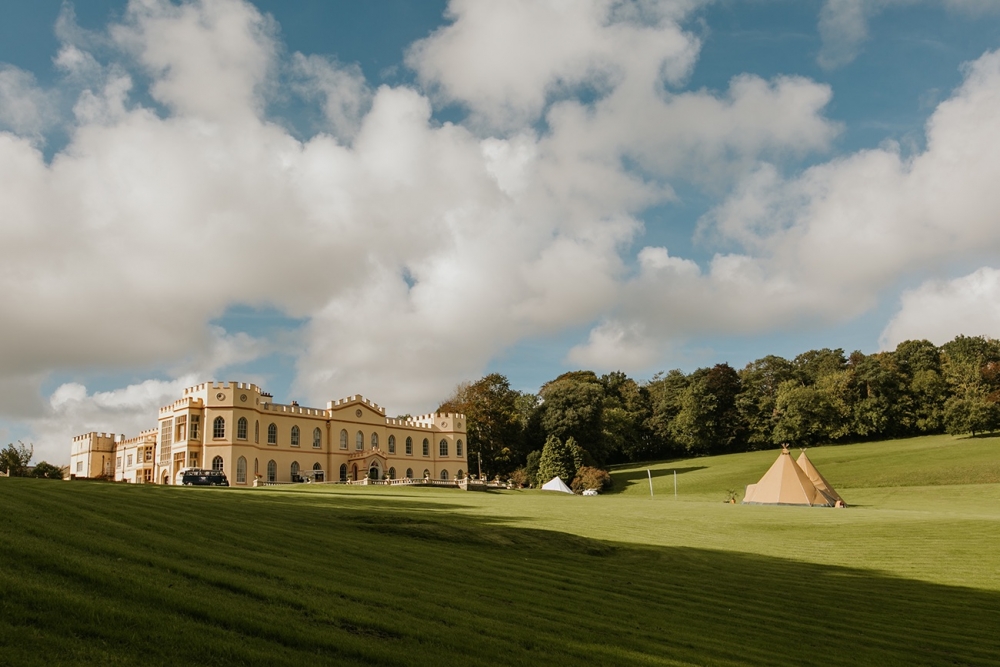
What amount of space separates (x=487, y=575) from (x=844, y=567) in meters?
11.8

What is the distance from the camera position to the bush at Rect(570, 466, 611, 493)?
233 feet

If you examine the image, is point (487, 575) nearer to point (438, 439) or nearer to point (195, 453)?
point (195, 453)

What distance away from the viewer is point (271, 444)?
60531 millimetres

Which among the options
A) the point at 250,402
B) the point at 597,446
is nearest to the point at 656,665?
the point at 250,402

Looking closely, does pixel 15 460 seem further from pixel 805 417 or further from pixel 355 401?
pixel 805 417

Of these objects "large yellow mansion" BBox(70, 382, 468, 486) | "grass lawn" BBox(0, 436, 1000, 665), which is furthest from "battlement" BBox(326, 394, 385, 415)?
"grass lawn" BBox(0, 436, 1000, 665)

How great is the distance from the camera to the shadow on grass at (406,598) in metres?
6.69

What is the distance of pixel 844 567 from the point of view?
67.7 feet

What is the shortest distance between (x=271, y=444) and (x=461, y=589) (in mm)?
51637

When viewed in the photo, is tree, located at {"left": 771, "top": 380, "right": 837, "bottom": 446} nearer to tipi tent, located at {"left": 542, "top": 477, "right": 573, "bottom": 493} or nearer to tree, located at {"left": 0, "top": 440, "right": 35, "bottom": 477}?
tipi tent, located at {"left": 542, "top": 477, "right": 573, "bottom": 493}

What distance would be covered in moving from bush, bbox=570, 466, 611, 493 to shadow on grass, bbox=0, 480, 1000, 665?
50.5 meters

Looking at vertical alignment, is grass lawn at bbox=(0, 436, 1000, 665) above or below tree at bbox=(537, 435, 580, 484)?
below

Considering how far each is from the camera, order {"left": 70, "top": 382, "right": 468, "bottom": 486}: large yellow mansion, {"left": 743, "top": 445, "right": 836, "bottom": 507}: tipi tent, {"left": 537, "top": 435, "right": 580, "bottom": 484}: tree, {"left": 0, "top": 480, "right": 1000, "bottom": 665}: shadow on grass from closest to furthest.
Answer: {"left": 0, "top": 480, "right": 1000, "bottom": 665}: shadow on grass
{"left": 743, "top": 445, "right": 836, "bottom": 507}: tipi tent
{"left": 70, "top": 382, "right": 468, "bottom": 486}: large yellow mansion
{"left": 537, "top": 435, "right": 580, "bottom": 484}: tree

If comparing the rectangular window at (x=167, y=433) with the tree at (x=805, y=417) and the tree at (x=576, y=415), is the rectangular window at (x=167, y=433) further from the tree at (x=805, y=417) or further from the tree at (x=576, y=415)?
the tree at (x=805, y=417)
